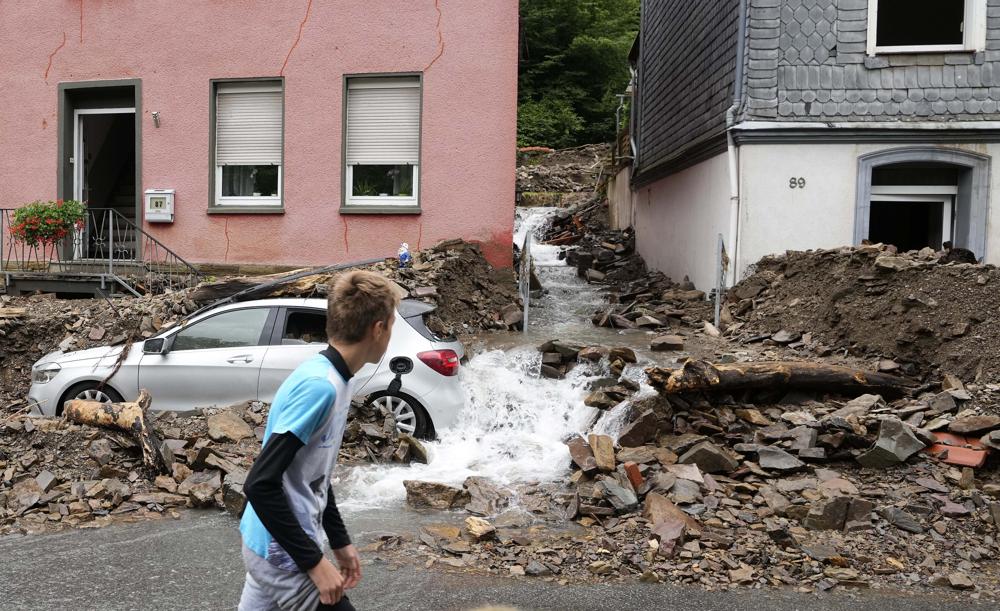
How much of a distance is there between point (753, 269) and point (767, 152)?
179cm

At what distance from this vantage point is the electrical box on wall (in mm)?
13844

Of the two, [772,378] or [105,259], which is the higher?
[105,259]

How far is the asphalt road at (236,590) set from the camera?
510cm

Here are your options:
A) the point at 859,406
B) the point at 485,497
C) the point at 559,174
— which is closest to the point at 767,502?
the point at 859,406

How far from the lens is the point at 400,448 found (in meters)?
8.25

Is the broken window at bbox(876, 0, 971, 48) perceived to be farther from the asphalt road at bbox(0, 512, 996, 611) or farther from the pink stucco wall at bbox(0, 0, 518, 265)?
the asphalt road at bbox(0, 512, 996, 611)

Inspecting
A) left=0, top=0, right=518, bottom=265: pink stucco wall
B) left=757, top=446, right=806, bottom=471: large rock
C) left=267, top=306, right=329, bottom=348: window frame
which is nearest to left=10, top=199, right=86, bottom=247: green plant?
left=0, top=0, right=518, bottom=265: pink stucco wall

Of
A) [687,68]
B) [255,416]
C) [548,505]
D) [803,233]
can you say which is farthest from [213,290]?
[687,68]

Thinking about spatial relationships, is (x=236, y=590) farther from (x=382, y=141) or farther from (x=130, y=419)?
(x=382, y=141)

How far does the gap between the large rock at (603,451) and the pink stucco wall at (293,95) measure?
583cm

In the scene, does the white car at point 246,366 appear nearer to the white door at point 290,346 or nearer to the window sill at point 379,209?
the white door at point 290,346

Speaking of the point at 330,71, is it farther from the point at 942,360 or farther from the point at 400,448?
the point at 942,360

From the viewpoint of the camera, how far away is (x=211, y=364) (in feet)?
29.0

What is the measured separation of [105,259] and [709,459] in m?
10.1
